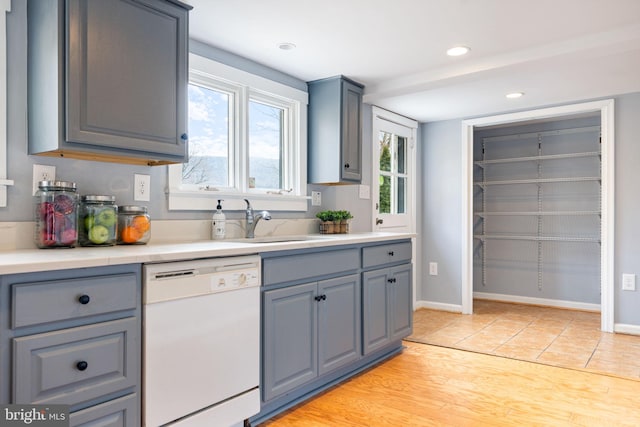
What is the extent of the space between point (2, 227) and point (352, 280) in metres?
1.83

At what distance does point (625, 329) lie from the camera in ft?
12.8

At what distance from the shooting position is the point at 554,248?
16.7ft

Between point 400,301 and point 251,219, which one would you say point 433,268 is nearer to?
point 400,301

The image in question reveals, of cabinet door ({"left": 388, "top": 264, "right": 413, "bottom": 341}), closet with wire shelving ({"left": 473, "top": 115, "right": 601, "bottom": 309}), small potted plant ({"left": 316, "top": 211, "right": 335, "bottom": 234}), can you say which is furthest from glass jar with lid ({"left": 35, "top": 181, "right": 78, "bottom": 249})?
closet with wire shelving ({"left": 473, "top": 115, "right": 601, "bottom": 309})

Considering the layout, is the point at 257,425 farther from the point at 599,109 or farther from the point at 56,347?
the point at 599,109

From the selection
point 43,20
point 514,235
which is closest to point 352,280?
point 43,20

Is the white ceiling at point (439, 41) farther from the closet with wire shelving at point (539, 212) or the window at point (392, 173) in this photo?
the closet with wire shelving at point (539, 212)

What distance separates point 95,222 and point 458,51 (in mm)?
2369

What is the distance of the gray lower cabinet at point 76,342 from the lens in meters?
1.37

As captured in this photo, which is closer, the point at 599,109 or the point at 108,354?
the point at 108,354

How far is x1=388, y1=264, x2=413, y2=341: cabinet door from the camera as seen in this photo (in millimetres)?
3256

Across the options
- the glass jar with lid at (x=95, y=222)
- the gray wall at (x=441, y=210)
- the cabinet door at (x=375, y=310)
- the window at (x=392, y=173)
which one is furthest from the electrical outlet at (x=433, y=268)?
the glass jar with lid at (x=95, y=222)

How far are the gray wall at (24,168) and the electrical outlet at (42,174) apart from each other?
0.05 ft

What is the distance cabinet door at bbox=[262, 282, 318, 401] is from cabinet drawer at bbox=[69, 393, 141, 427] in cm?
68
